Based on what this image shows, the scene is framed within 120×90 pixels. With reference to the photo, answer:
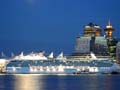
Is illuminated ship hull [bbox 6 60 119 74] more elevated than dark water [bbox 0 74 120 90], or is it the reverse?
illuminated ship hull [bbox 6 60 119 74]

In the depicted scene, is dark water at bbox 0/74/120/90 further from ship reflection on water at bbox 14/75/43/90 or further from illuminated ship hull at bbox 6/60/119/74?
illuminated ship hull at bbox 6/60/119/74

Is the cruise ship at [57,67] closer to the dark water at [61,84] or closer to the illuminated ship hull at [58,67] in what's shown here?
the illuminated ship hull at [58,67]

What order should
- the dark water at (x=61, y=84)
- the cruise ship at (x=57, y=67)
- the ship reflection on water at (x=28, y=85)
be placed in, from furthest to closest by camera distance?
the cruise ship at (x=57, y=67) < the dark water at (x=61, y=84) < the ship reflection on water at (x=28, y=85)

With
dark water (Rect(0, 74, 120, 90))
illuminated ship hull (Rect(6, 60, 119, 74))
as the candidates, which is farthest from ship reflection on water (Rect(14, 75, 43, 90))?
illuminated ship hull (Rect(6, 60, 119, 74))

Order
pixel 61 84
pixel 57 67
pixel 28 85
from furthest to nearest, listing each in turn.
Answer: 1. pixel 57 67
2. pixel 61 84
3. pixel 28 85

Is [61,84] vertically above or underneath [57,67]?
underneath

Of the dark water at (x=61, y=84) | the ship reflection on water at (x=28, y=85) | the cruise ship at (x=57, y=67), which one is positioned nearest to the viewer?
the ship reflection on water at (x=28, y=85)

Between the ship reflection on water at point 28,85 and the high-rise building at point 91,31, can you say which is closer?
the ship reflection on water at point 28,85

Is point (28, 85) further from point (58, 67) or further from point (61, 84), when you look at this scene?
point (58, 67)

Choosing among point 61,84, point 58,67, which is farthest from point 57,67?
point 61,84

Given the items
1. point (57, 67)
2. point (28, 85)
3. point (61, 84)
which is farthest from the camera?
point (57, 67)

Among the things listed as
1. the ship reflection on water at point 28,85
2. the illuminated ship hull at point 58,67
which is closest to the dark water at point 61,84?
the ship reflection on water at point 28,85

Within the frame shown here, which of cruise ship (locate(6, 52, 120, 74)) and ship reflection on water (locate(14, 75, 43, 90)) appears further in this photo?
cruise ship (locate(6, 52, 120, 74))

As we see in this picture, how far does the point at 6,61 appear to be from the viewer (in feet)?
460
